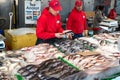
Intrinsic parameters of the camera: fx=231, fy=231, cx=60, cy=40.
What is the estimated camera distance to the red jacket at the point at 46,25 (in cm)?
360

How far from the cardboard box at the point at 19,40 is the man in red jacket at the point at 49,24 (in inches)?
70.5

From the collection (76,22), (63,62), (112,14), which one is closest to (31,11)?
(76,22)

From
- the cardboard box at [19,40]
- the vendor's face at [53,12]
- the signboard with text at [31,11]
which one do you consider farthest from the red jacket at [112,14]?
the vendor's face at [53,12]

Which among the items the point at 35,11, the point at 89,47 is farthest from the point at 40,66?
the point at 35,11

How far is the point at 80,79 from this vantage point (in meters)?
1.97

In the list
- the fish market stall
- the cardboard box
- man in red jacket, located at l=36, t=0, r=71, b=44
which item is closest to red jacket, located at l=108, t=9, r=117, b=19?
the cardboard box

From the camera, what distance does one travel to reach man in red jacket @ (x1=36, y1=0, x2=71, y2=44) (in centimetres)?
353

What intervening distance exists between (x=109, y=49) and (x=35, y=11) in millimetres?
3856

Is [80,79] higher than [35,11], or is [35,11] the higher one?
[35,11]

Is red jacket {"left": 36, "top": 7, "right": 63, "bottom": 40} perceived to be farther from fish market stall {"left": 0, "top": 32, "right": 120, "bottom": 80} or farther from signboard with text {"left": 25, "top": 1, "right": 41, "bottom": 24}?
signboard with text {"left": 25, "top": 1, "right": 41, "bottom": 24}

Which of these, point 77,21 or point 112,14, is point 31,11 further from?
point 112,14

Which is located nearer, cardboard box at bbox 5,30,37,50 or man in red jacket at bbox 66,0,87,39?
man in red jacket at bbox 66,0,87,39

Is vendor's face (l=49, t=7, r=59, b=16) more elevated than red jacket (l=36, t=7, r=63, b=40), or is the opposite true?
vendor's face (l=49, t=7, r=59, b=16)

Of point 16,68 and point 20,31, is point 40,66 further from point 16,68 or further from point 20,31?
point 20,31
